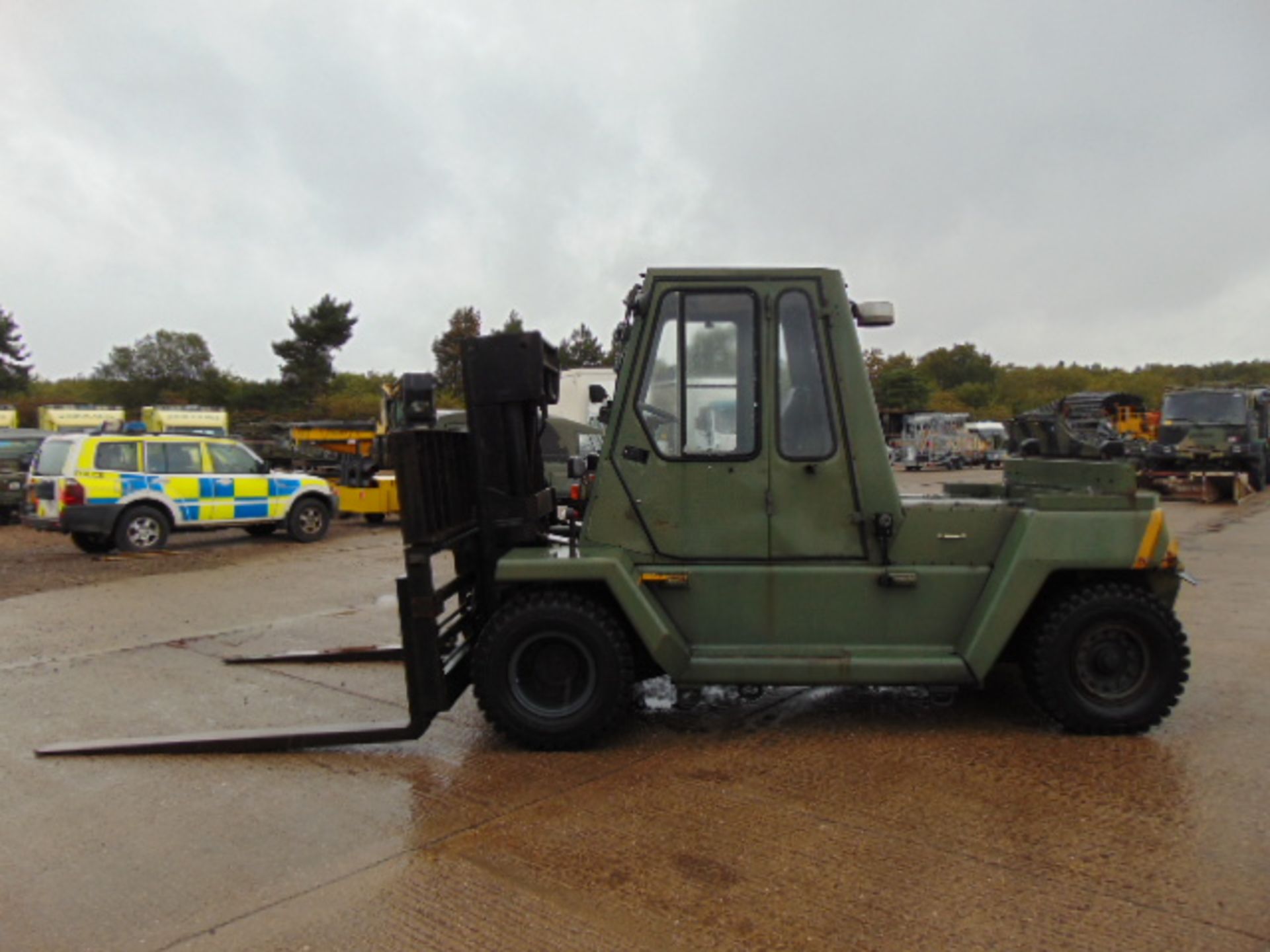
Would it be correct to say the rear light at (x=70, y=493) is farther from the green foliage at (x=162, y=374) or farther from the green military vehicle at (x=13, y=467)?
the green foliage at (x=162, y=374)

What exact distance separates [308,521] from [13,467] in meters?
6.88

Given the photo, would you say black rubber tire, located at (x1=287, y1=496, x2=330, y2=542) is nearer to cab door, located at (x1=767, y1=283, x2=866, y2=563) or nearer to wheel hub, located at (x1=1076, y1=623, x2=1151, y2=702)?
cab door, located at (x1=767, y1=283, x2=866, y2=563)

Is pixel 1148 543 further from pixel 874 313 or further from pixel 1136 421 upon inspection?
pixel 1136 421

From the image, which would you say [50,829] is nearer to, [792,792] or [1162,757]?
[792,792]

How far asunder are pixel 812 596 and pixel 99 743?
3791mm

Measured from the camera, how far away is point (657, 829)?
368 cm

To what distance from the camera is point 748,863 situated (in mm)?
3381

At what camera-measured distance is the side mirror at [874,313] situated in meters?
4.75

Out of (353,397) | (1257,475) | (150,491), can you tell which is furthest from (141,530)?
(353,397)

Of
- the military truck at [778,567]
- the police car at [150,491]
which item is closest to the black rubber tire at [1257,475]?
the military truck at [778,567]

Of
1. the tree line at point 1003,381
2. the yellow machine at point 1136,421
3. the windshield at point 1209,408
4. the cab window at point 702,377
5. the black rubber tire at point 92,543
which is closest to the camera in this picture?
the cab window at point 702,377

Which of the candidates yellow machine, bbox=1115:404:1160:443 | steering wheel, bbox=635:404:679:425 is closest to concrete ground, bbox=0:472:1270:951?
steering wheel, bbox=635:404:679:425

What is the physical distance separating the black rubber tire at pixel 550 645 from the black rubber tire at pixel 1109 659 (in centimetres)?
213

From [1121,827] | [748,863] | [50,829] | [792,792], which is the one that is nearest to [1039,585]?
[1121,827]
